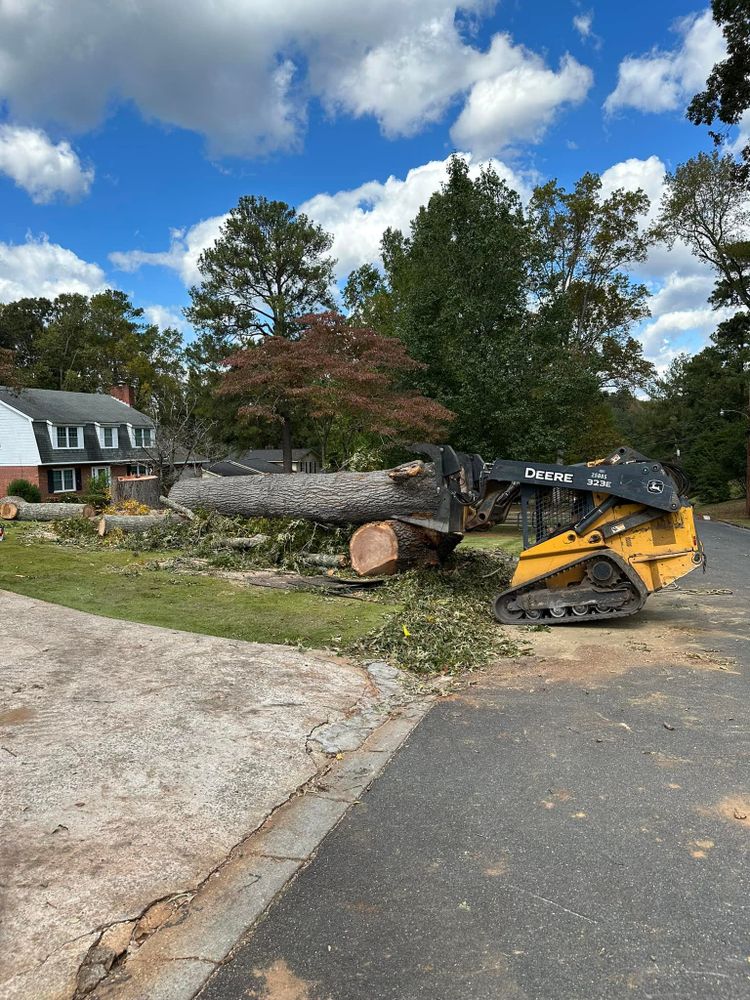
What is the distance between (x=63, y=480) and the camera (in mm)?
35750

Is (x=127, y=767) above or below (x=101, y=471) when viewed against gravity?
below

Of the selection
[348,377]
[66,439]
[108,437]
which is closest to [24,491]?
[66,439]

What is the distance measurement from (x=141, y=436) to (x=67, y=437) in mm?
5352

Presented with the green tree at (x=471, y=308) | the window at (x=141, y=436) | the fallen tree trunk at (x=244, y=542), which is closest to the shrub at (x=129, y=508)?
the fallen tree trunk at (x=244, y=542)

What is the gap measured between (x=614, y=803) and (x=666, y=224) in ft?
117

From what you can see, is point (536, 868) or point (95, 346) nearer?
point (536, 868)

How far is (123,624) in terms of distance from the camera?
706cm

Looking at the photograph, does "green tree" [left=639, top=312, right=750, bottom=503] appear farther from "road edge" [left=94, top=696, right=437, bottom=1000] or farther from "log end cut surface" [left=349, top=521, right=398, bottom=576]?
"road edge" [left=94, top=696, right=437, bottom=1000]

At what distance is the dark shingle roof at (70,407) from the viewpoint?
34.6 meters

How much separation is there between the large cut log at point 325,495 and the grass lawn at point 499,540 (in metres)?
3.63

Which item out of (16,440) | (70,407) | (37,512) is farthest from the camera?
(70,407)

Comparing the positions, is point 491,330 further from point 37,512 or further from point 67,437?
point 67,437

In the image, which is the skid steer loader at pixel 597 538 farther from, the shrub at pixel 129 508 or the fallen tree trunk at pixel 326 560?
the shrub at pixel 129 508

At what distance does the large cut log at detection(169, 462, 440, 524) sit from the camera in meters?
9.66
